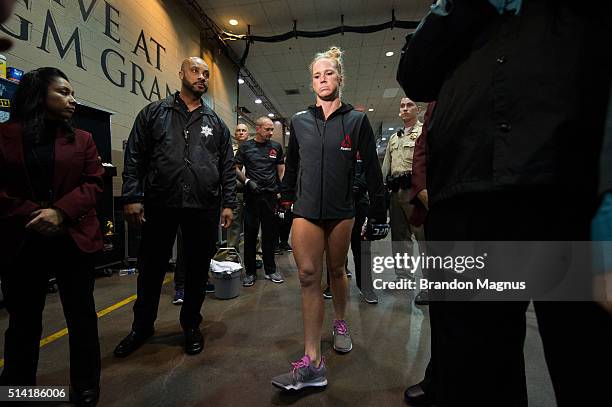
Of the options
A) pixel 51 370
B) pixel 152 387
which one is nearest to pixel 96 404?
pixel 152 387

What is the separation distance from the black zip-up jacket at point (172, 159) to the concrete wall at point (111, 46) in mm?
2162

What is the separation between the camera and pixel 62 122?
1.42 m

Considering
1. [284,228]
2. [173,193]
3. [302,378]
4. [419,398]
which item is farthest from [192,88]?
[284,228]

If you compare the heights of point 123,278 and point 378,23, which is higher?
point 378,23

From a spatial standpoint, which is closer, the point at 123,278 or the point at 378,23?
the point at 123,278

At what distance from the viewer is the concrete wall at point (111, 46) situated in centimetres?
310

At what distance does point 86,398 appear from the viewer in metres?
1.37

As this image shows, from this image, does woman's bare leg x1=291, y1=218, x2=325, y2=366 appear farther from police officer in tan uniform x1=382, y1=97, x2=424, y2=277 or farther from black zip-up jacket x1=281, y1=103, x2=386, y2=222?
police officer in tan uniform x1=382, y1=97, x2=424, y2=277

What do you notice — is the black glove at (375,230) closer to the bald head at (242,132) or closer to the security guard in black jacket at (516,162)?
the security guard in black jacket at (516,162)

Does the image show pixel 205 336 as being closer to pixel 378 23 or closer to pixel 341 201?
pixel 341 201

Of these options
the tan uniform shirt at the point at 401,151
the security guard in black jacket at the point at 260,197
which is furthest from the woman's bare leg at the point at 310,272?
the security guard in black jacket at the point at 260,197

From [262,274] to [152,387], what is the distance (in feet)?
7.50

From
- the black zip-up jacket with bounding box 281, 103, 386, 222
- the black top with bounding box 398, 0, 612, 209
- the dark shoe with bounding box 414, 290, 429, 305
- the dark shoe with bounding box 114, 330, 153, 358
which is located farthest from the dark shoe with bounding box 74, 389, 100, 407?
the dark shoe with bounding box 414, 290, 429, 305

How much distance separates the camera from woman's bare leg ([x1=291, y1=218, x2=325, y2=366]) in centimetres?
155
